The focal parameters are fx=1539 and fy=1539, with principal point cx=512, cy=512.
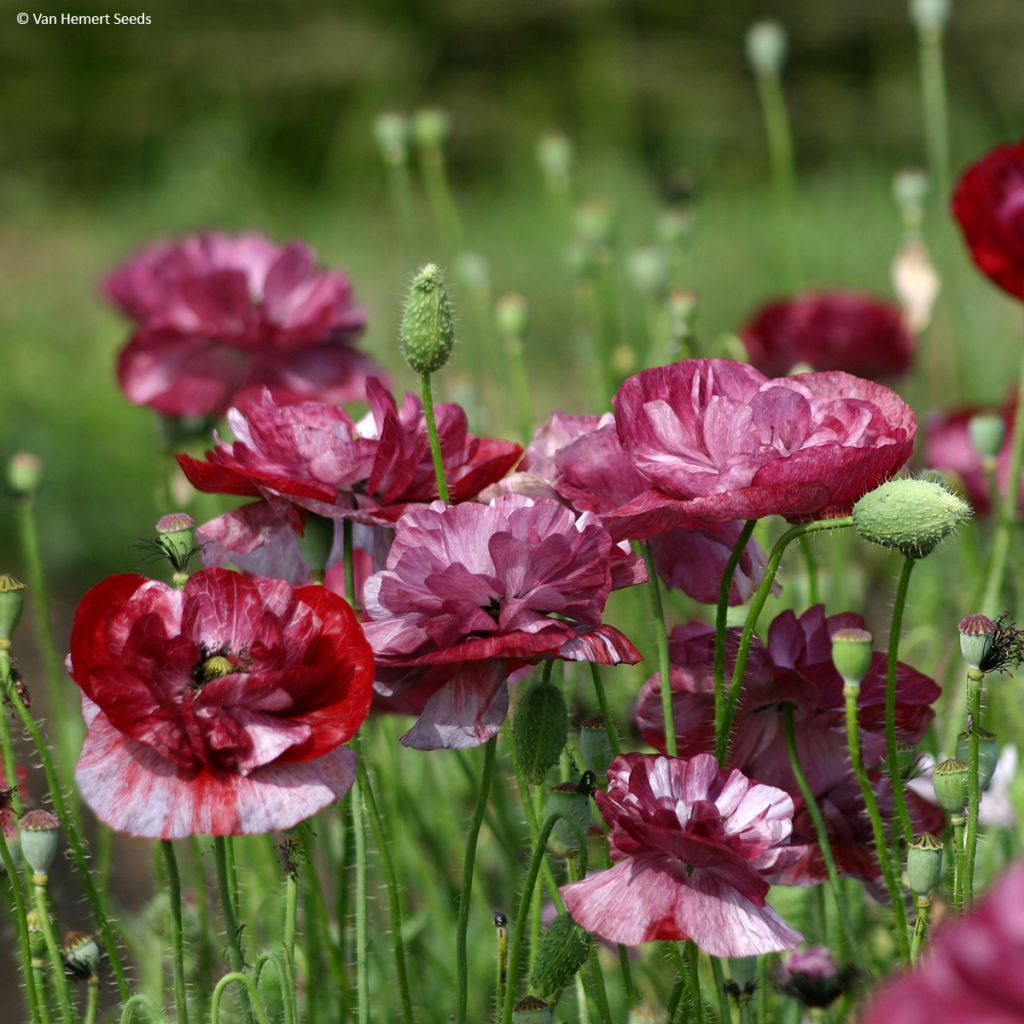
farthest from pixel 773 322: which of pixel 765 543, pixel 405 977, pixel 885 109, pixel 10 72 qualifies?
pixel 10 72

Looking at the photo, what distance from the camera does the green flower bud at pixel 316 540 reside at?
754 millimetres

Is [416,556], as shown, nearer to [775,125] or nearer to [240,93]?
[775,125]

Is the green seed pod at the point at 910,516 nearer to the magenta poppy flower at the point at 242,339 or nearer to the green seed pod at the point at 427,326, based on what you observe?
the green seed pod at the point at 427,326

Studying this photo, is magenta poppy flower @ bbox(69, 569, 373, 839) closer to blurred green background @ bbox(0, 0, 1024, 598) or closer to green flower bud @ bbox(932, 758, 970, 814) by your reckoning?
green flower bud @ bbox(932, 758, 970, 814)

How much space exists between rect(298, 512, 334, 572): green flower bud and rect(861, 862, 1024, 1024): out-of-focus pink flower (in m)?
0.49

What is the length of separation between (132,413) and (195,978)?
1989 millimetres

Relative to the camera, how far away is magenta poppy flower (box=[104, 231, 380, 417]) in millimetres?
1340

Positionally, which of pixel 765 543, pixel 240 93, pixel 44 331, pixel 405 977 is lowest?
pixel 405 977

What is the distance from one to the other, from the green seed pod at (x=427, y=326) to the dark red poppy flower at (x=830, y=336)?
3.51 feet

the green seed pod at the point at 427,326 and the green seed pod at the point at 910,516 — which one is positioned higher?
the green seed pod at the point at 427,326

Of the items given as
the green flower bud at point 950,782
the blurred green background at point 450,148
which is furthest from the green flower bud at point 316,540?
the blurred green background at point 450,148

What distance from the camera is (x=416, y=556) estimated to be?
2.06ft

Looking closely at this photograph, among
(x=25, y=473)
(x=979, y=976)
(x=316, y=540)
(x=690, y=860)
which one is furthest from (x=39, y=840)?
(x=979, y=976)

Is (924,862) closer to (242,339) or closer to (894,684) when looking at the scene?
(894,684)
